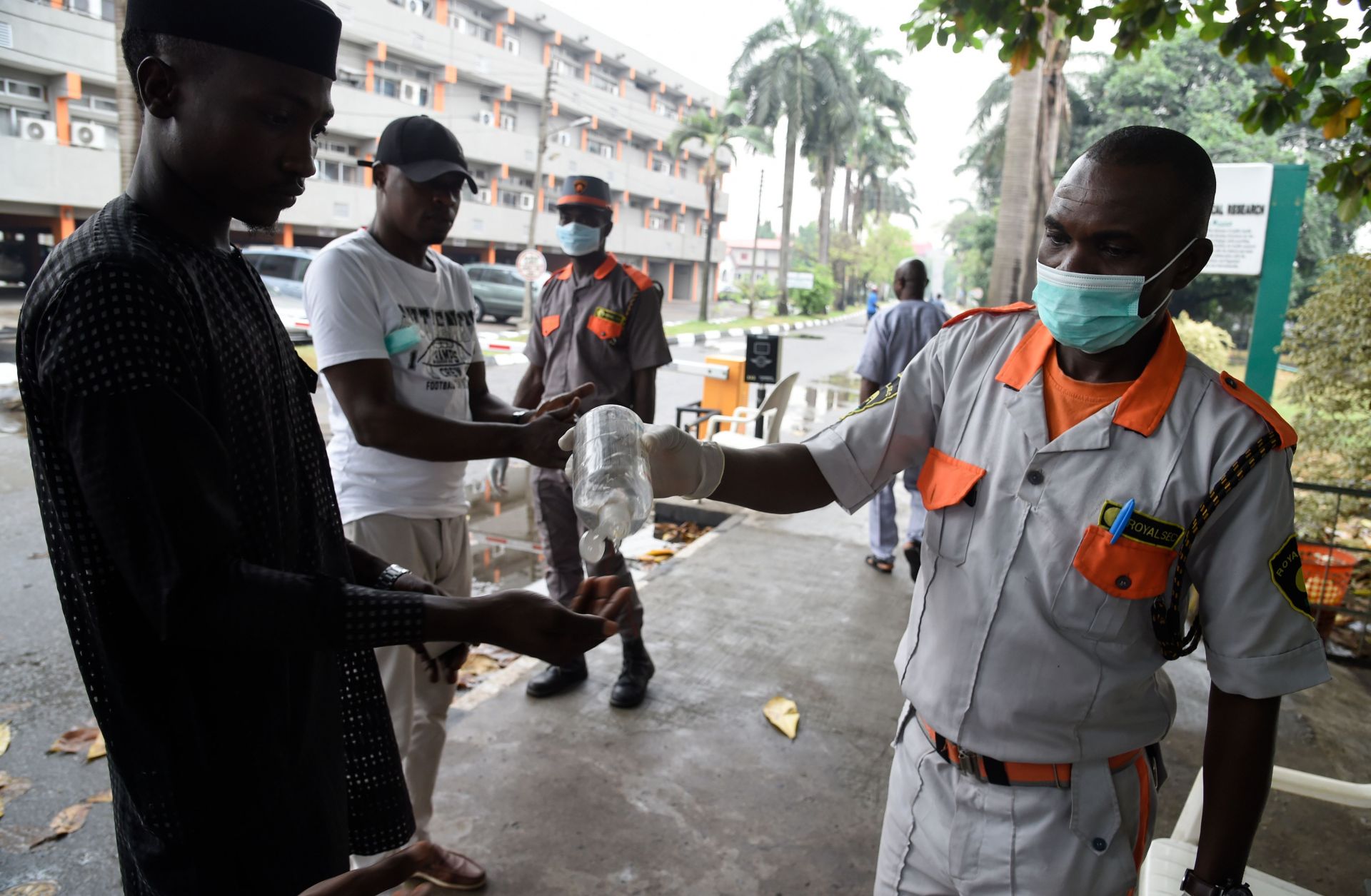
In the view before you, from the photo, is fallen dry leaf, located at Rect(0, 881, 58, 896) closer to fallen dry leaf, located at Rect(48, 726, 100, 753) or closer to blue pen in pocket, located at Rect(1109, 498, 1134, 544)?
fallen dry leaf, located at Rect(48, 726, 100, 753)

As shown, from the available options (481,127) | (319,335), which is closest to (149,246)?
(319,335)

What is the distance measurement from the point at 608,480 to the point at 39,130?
23675 millimetres

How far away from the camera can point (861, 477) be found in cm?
177

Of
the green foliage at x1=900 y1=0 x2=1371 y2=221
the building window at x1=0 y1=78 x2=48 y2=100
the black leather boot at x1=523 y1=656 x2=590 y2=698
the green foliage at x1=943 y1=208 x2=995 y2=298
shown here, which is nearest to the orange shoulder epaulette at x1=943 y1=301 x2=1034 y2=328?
the green foliage at x1=900 y1=0 x2=1371 y2=221

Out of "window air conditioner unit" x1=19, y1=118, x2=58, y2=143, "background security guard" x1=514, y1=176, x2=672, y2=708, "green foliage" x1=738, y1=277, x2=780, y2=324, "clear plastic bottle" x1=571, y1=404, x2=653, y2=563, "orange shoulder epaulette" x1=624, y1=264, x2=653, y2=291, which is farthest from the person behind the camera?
"green foliage" x1=738, y1=277, x2=780, y2=324

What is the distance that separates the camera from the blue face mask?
3.99 meters

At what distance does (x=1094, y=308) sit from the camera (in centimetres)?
157

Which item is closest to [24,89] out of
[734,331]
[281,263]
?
[281,263]

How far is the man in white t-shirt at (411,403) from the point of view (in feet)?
7.71

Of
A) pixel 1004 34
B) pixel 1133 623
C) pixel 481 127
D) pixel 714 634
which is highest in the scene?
pixel 481 127

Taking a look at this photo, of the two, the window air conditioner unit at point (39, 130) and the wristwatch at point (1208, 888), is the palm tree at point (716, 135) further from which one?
the wristwatch at point (1208, 888)

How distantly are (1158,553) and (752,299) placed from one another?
3407cm

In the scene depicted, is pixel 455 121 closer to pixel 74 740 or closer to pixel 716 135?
pixel 716 135

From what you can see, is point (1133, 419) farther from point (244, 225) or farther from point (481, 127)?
point (481, 127)
